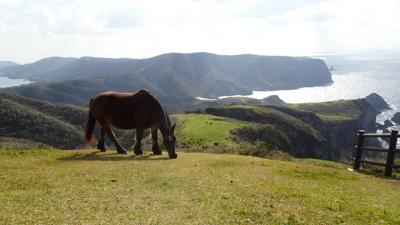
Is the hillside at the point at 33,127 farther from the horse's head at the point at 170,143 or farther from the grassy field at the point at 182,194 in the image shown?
the grassy field at the point at 182,194

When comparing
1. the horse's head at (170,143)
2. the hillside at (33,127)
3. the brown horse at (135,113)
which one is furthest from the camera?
the hillside at (33,127)

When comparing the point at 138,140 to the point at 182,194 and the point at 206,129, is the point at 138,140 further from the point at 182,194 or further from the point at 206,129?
the point at 206,129

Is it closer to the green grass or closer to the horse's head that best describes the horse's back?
the horse's head

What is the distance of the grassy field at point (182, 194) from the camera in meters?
11.8

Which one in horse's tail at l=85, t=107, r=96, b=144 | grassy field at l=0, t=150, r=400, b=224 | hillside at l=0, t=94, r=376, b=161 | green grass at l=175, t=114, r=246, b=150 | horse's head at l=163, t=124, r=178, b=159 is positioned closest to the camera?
grassy field at l=0, t=150, r=400, b=224

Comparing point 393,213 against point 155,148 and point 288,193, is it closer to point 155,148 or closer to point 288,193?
point 288,193

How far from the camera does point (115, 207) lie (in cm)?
1246

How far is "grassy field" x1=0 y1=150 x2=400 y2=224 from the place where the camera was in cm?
1180

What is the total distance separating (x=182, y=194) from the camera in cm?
1477

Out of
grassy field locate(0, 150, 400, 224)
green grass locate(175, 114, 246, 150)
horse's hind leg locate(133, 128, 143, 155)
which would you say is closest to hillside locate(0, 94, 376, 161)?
green grass locate(175, 114, 246, 150)

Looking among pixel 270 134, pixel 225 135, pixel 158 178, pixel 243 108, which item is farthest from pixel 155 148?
pixel 243 108

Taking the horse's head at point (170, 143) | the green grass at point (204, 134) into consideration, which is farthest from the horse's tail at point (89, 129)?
the green grass at point (204, 134)

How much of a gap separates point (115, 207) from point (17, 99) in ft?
563

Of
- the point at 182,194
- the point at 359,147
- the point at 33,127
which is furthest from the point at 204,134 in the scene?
the point at 182,194
